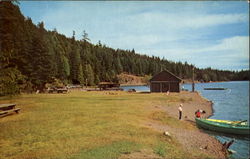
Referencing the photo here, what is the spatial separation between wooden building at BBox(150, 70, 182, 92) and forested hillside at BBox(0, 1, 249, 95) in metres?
4.01

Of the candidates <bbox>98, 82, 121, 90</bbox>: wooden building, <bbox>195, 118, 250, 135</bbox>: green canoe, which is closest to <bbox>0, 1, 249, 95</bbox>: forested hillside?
<bbox>98, 82, 121, 90</bbox>: wooden building

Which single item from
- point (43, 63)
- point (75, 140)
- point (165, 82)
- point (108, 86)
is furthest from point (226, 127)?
point (108, 86)

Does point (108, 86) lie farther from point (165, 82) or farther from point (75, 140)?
point (75, 140)

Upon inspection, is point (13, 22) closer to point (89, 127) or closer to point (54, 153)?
point (89, 127)

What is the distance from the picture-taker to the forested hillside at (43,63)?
1462cm

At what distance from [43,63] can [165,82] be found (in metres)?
35.4

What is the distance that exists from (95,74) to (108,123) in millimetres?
86409

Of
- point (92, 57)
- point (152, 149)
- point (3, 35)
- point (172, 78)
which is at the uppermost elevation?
point (92, 57)

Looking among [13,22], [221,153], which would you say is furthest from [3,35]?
[221,153]

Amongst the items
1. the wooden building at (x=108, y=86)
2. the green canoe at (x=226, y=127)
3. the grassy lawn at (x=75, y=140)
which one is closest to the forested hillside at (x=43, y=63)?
the grassy lawn at (x=75, y=140)

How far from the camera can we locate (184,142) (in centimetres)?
1512

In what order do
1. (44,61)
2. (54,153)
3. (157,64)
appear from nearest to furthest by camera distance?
(54,153) < (44,61) < (157,64)

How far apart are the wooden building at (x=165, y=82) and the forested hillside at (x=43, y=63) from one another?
401cm

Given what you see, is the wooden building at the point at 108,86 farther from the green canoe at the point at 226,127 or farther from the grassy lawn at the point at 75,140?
the grassy lawn at the point at 75,140
